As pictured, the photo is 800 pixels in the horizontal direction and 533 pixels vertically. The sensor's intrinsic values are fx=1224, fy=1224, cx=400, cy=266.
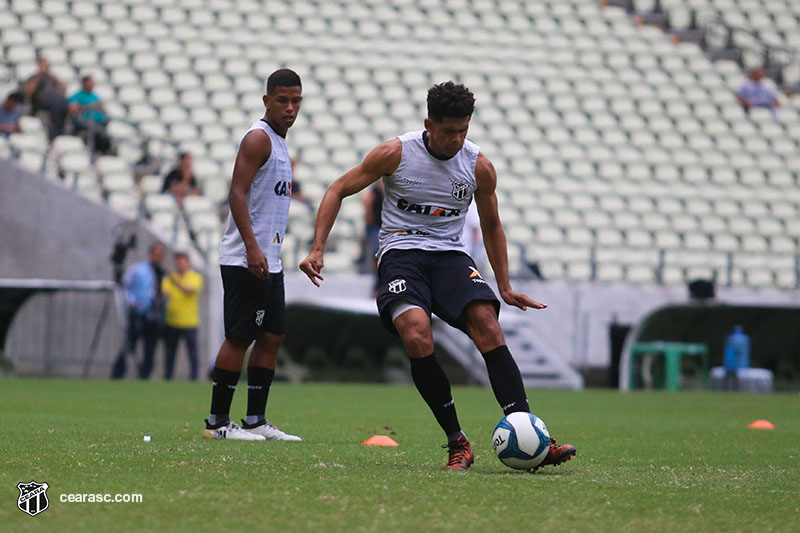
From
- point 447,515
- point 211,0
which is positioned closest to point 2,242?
point 211,0

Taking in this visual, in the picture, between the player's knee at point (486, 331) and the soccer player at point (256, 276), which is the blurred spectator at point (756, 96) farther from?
the player's knee at point (486, 331)

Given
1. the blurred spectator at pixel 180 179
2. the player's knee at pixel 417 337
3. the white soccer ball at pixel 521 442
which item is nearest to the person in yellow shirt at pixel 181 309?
the blurred spectator at pixel 180 179

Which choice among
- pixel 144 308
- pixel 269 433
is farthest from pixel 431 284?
pixel 144 308

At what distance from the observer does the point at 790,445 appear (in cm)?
798

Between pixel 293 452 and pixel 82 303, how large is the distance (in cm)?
1204

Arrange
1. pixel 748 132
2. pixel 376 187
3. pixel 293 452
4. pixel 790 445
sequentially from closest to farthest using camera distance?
pixel 293 452 < pixel 790 445 < pixel 376 187 < pixel 748 132

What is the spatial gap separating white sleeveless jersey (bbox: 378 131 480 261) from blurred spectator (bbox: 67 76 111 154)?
14.2 m

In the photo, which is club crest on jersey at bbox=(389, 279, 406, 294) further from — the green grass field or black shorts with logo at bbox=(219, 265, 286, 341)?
black shorts with logo at bbox=(219, 265, 286, 341)

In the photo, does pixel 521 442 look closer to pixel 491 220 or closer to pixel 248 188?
pixel 491 220

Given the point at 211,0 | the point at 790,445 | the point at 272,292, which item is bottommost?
the point at 790,445

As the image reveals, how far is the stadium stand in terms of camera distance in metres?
20.1

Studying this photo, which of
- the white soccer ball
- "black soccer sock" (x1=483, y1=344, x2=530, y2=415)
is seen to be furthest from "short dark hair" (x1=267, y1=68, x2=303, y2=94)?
the white soccer ball

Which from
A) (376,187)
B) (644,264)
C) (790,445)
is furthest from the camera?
(644,264)

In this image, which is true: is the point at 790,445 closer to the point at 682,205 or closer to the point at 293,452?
the point at 293,452
